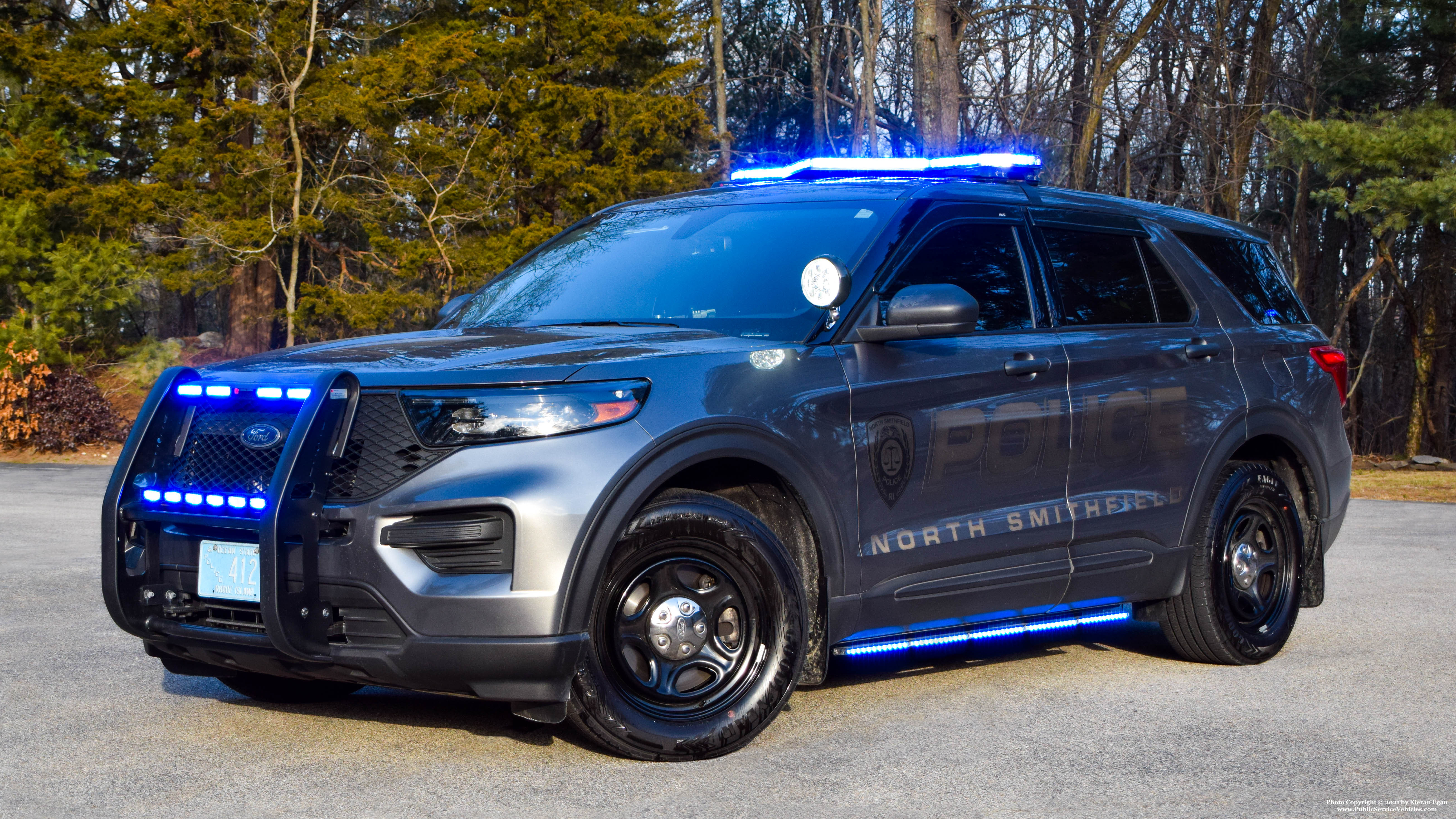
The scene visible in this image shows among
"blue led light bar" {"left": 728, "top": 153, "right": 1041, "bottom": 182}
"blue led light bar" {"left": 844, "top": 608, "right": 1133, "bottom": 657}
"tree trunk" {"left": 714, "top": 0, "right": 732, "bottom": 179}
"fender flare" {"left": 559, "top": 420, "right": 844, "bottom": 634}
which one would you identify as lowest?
"blue led light bar" {"left": 844, "top": 608, "right": 1133, "bottom": 657}

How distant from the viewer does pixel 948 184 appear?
18.5ft

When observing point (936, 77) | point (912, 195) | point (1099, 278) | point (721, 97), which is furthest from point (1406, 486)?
point (721, 97)

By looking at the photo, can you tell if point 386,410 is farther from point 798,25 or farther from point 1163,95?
point 798,25

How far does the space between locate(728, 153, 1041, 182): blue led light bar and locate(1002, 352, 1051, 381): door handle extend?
35.5 inches

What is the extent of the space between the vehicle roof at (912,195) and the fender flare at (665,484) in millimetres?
1316

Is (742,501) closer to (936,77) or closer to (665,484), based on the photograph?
(665,484)

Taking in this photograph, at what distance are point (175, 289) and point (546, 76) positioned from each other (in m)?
7.60

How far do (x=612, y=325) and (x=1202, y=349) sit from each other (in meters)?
2.60

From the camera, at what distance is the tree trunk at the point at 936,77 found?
17912 millimetres

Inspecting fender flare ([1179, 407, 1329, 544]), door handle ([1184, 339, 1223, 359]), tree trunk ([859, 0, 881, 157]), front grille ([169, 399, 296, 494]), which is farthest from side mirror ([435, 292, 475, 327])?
tree trunk ([859, 0, 881, 157])

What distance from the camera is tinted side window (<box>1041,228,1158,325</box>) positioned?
5816 mm

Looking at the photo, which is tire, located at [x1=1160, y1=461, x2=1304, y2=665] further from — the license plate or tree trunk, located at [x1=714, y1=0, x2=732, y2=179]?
tree trunk, located at [x1=714, y1=0, x2=732, y2=179]

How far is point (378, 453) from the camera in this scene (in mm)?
4113

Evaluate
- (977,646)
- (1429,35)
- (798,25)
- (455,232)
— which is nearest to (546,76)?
(455,232)
